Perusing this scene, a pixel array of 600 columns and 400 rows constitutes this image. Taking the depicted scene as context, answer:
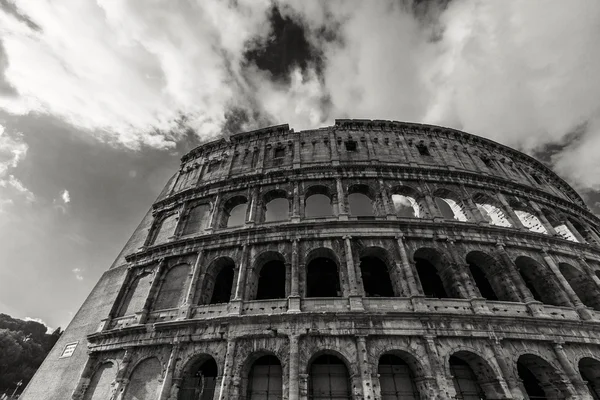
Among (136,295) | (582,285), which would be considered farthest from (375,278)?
(136,295)

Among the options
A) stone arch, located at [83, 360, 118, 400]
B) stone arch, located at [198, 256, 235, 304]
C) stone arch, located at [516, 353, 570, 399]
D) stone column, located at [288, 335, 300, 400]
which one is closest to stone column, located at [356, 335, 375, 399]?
stone column, located at [288, 335, 300, 400]

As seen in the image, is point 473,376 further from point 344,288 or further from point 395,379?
point 344,288

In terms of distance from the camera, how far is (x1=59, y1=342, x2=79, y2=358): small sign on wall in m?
13.5

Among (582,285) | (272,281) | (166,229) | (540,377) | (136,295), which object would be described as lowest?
(540,377)

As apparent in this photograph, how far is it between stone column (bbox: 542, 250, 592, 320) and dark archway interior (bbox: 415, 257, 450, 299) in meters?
5.21

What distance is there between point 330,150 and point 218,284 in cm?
1010

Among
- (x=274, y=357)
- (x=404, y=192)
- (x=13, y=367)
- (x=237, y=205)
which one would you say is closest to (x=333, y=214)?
(x=404, y=192)

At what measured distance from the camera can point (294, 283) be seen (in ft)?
38.5

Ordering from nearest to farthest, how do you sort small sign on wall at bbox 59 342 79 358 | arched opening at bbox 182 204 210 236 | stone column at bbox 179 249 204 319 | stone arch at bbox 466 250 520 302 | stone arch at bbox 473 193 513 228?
stone column at bbox 179 249 204 319
stone arch at bbox 466 250 520 302
small sign on wall at bbox 59 342 79 358
arched opening at bbox 182 204 210 236
stone arch at bbox 473 193 513 228

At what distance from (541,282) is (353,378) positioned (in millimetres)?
10623

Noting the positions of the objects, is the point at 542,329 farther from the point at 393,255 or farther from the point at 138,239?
the point at 138,239

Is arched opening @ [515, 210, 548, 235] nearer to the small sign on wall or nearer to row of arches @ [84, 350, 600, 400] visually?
row of arches @ [84, 350, 600, 400]

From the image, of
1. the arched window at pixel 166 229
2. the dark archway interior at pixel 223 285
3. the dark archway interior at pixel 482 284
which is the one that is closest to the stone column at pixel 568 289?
the dark archway interior at pixel 482 284

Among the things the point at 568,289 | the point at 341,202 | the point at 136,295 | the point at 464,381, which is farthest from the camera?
the point at 341,202
